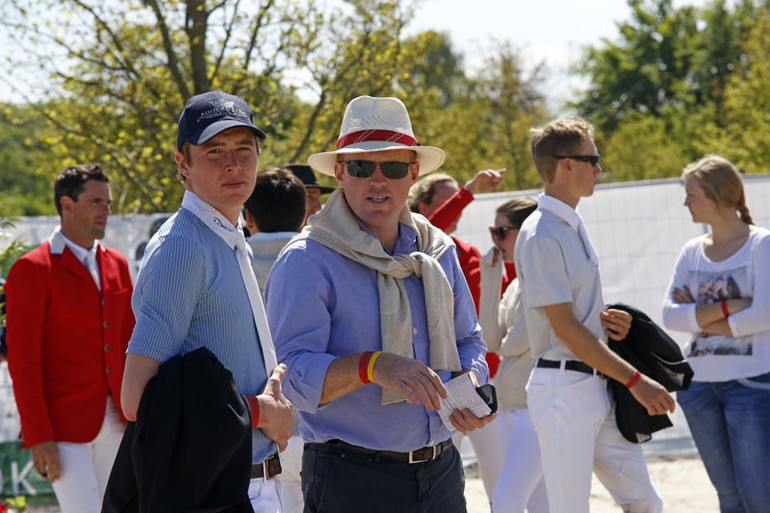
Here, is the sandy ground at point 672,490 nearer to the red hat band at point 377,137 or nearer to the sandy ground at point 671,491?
the sandy ground at point 671,491

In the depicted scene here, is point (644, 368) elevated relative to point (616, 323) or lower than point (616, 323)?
lower

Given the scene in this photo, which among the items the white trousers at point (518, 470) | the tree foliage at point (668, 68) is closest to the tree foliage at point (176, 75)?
the white trousers at point (518, 470)

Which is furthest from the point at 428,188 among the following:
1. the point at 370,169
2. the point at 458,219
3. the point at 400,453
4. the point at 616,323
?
the point at 400,453

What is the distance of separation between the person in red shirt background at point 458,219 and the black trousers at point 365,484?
2.17 metres

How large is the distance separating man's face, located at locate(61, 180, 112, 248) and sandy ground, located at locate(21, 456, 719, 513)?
3563 millimetres

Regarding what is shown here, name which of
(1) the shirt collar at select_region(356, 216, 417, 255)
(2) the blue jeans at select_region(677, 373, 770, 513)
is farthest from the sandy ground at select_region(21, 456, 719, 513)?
(1) the shirt collar at select_region(356, 216, 417, 255)

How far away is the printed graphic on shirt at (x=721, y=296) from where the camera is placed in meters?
4.78

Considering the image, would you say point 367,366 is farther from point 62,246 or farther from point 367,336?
point 62,246

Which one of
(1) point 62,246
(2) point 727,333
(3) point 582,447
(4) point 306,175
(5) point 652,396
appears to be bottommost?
(3) point 582,447

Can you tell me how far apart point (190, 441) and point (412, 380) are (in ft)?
2.24

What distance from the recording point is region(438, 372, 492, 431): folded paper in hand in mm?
2779

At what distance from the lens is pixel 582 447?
13.5 ft

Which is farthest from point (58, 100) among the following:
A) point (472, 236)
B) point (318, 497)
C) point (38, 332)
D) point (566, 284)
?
point (318, 497)

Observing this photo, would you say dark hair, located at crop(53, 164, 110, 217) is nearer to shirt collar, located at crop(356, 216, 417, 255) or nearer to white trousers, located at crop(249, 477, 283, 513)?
shirt collar, located at crop(356, 216, 417, 255)
